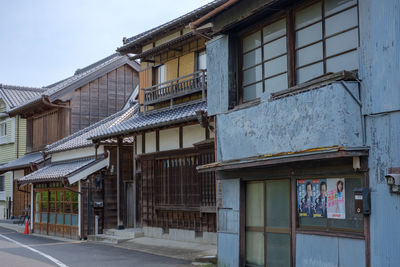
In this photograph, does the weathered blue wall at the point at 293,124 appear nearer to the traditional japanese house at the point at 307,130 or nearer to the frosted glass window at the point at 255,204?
the traditional japanese house at the point at 307,130

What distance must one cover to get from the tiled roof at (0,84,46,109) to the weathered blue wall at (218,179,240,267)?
2401 cm

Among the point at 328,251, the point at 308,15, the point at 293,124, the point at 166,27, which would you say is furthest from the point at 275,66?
the point at 166,27

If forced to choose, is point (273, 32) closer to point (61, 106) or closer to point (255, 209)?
point (255, 209)

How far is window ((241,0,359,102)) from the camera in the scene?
339 inches

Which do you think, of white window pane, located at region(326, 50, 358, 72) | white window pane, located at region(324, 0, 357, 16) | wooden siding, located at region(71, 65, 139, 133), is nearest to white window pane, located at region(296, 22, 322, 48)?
white window pane, located at region(324, 0, 357, 16)

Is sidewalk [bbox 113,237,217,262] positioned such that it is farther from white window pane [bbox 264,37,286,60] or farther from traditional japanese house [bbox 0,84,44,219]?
traditional japanese house [bbox 0,84,44,219]

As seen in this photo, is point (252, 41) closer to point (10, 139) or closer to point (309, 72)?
point (309, 72)

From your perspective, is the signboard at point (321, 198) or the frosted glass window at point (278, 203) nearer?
the signboard at point (321, 198)

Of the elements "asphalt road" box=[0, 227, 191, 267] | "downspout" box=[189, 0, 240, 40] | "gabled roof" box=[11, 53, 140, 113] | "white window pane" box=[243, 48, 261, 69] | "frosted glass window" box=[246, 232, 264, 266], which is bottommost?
"asphalt road" box=[0, 227, 191, 267]

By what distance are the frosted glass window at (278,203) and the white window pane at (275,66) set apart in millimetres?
2289

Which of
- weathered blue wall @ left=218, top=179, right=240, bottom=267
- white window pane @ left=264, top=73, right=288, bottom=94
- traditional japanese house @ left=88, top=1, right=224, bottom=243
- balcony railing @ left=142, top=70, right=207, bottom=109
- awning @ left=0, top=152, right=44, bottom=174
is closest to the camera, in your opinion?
white window pane @ left=264, top=73, right=288, bottom=94

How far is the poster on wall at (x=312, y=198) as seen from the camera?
8.88 m

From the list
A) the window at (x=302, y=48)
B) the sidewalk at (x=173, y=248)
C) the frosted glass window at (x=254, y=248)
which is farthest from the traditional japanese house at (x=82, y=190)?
the window at (x=302, y=48)

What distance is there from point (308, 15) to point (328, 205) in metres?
3.67
